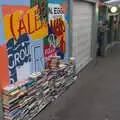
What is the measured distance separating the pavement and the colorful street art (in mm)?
996

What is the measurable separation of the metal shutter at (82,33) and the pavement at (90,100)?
2.34ft

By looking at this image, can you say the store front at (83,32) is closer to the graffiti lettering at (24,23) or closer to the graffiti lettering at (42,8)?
the graffiti lettering at (42,8)

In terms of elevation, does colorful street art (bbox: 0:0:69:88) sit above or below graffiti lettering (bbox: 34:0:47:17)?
below

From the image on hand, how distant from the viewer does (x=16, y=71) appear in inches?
207

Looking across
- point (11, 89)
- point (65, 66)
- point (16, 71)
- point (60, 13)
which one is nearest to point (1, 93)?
point (11, 89)

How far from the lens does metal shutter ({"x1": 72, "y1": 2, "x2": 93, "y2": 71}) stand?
847cm

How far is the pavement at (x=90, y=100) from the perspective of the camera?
5.41 metres

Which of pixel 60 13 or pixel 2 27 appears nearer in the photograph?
pixel 2 27

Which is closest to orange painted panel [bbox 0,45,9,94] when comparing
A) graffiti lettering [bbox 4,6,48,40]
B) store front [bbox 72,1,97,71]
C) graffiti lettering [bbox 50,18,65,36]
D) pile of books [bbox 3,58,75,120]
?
pile of books [bbox 3,58,75,120]

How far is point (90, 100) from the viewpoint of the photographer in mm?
6254

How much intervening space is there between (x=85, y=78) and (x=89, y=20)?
9.48ft

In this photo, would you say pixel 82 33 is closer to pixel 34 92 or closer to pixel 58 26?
pixel 58 26

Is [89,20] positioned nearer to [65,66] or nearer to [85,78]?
[85,78]

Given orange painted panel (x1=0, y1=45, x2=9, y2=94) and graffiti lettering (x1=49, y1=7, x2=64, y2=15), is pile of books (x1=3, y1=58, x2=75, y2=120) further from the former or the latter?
graffiti lettering (x1=49, y1=7, x2=64, y2=15)
